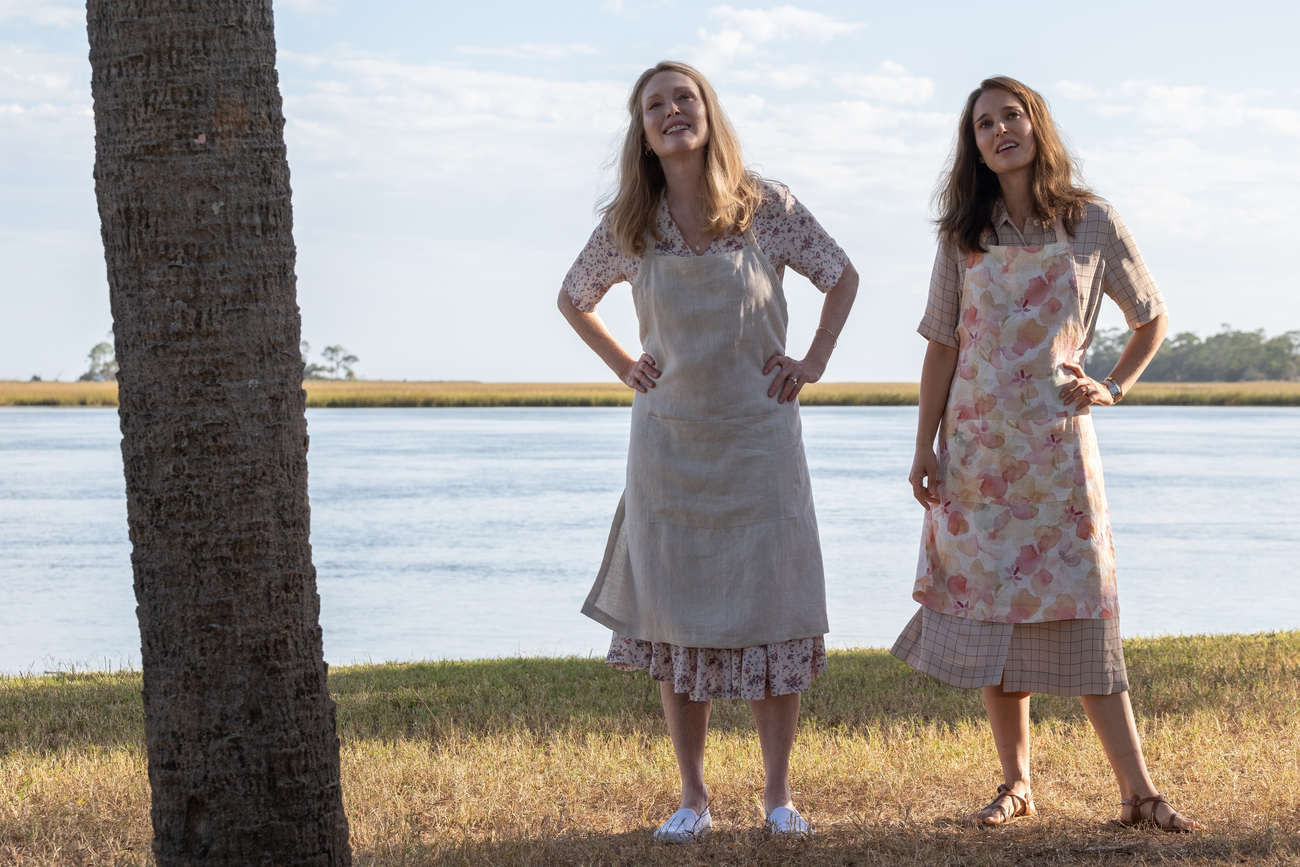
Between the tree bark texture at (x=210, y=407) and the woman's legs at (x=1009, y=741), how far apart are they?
208 cm

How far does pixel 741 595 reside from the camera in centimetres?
383

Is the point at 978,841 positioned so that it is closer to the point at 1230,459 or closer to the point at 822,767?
the point at 822,767

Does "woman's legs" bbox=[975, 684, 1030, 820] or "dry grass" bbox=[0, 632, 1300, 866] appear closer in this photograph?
"dry grass" bbox=[0, 632, 1300, 866]

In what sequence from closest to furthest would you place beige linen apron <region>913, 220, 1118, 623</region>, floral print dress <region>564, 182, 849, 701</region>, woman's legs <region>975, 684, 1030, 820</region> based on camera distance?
beige linen apron <region>913, 220, 1118, 623</region>
floral print dress <region>564, 182, 849, 701</region>
woman's legs <region>975, 684, 1030, 820</region>

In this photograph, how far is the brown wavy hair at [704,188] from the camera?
3877mm

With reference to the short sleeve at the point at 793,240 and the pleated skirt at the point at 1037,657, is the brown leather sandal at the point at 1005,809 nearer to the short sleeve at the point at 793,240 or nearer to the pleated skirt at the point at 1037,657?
the pleated skirt at the point at 1037,657

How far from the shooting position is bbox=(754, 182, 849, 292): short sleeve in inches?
156

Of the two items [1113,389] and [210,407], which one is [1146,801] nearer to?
[1113,389]

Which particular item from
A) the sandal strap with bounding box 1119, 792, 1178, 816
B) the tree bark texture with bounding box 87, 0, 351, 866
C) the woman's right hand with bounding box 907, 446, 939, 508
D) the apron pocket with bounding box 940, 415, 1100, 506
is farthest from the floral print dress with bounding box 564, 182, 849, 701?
the tree bark texture with bounding box 87, 0, 351, 866

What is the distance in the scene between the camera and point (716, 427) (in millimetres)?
3832

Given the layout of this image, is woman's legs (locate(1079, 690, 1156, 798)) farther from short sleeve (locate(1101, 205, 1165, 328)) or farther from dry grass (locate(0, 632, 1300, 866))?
short sleeve (locate(1101, 205, 1165, 328))

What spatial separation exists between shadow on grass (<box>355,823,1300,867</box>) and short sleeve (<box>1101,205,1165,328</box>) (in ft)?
4.88

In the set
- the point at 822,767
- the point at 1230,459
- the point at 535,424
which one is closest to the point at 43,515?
the point at 822,767

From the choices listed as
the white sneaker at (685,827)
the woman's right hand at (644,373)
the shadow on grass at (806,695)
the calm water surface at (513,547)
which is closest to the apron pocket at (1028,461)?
the woman's right hand at (644,373)
